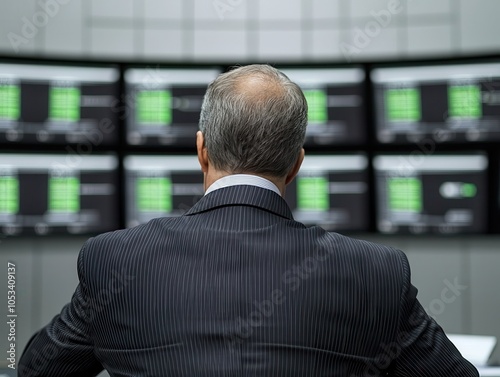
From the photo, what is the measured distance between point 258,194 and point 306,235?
100 millimetres

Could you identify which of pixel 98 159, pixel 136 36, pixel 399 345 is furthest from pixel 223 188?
pixel 136 36

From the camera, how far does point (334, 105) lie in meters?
3.05

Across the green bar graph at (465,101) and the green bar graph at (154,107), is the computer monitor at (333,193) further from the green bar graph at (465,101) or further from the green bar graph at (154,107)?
the green bar graph at (154,107)

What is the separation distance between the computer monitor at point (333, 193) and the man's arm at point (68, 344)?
211 cm

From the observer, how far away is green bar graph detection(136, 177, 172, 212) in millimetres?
3018

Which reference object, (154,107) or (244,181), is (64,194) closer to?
(154,107)

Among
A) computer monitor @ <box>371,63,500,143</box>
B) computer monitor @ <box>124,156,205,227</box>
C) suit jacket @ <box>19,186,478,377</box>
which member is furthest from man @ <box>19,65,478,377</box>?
computer monitor @ <box>371,63,500,143</box>

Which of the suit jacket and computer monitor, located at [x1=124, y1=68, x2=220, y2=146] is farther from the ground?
computer monitor, located at [x1=124, y1=68, x2=220, y2=146]

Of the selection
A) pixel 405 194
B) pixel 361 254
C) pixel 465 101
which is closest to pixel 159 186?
pixel 405 194

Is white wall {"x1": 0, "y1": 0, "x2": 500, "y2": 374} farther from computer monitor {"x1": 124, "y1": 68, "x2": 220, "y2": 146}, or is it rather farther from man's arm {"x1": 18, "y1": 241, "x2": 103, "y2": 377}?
man's arm {"x1": 18, "y1": 241, "x2": 103, "y2": 377}

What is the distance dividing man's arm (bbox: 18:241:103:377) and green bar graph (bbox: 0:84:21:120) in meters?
2.17

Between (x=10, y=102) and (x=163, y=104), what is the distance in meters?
0.70

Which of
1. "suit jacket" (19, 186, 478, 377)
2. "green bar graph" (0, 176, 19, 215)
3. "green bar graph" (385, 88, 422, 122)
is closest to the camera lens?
"suit jacket" (19, 186, 478, 377)

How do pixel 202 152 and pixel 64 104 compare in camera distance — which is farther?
pixel 64 104
